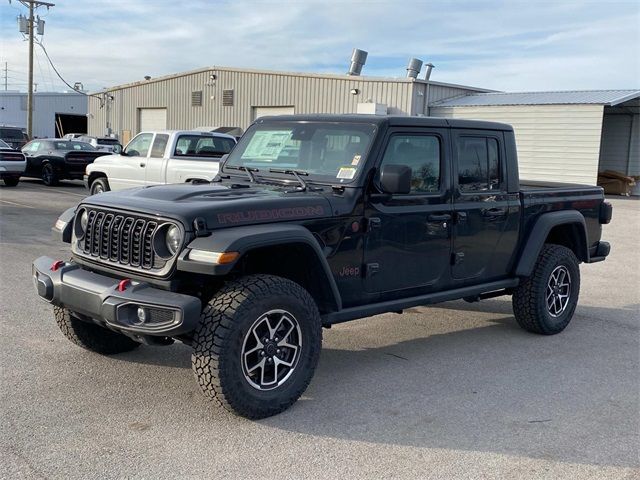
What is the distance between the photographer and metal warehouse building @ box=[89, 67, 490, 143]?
24.1m

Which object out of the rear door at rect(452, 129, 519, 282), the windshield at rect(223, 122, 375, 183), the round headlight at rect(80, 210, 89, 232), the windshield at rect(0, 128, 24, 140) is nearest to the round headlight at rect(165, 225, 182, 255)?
the round headlight at rect(80, 210, 89, 232)

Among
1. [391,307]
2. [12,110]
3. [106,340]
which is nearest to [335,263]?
[391,307]

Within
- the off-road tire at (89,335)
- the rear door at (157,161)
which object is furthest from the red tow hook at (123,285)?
the rear door at (157,161)

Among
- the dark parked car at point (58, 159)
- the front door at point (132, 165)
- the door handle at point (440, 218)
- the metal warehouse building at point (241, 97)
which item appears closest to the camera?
the door handle at point (440, 218)

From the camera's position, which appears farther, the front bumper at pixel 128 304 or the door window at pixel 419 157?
the door window at pixel 419 157

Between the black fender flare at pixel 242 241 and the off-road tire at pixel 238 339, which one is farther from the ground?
the black fender flare at pixel 242 241

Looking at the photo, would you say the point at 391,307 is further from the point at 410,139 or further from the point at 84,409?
the point at 84,409

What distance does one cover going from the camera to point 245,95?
93.3ft

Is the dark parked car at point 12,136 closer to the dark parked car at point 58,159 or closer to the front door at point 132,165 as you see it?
the dark parked car at point 58,159

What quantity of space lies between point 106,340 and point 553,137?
66.5ft

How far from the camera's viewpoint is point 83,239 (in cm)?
460

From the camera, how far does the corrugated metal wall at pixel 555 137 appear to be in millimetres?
21781

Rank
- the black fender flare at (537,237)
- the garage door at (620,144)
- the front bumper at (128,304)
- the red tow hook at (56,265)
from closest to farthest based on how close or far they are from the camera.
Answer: the front bumper at (128,304) → the red tow hook at (56,265) → the black fender flare at (537,237) → the garage door at (620,144)

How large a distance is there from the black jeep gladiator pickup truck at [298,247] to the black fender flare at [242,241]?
11mm
